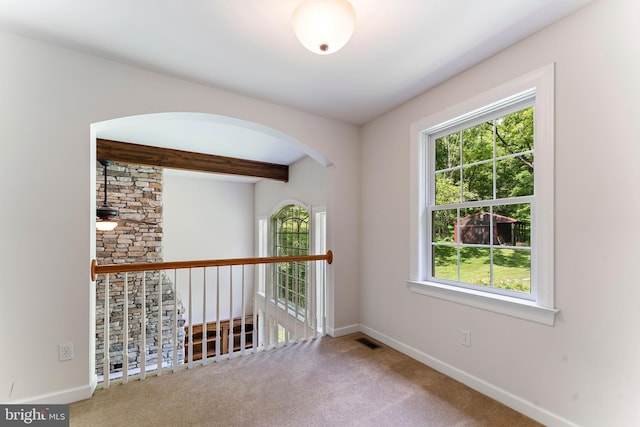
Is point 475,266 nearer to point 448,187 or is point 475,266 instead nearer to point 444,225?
point 444,225

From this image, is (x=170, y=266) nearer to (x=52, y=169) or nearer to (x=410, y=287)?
(x=52, y=169)

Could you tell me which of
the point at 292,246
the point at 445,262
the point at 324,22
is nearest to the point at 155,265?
the point at 324,22

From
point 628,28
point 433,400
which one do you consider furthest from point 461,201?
point 433,400

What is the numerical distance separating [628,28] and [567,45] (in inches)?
10.0

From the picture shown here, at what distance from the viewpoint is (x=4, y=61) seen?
1.86m

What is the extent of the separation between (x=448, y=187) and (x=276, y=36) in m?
1.85

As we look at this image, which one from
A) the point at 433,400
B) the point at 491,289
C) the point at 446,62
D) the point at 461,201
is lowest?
the point at 433,400

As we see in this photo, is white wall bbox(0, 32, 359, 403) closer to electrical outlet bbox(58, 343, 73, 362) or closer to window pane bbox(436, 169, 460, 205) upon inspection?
electrical outlet bbox(58, 343, 73, 362)

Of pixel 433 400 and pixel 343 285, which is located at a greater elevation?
pixel 343 285

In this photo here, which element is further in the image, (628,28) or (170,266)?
(170,266)

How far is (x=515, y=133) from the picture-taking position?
205cm

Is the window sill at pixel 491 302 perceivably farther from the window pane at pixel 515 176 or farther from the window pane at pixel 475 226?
the window pane at pixel 515 176

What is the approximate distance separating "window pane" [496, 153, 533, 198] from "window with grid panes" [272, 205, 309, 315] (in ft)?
11.0

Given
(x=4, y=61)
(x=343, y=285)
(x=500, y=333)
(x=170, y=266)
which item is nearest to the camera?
(x=4, y=61)
